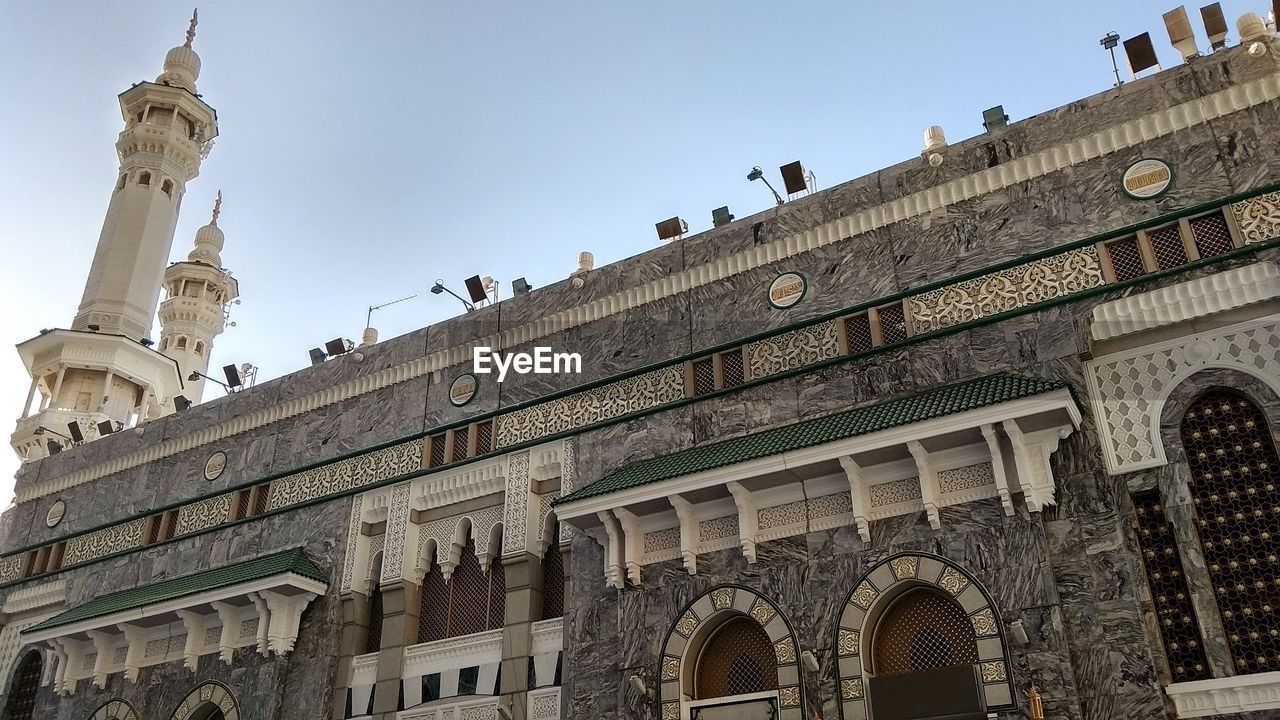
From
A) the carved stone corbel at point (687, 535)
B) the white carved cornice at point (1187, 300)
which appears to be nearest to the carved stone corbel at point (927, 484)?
the white carved cornice at point (1187, 300)

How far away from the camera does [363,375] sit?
54.0ft

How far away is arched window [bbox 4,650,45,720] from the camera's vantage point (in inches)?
701

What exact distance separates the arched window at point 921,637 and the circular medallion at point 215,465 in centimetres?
1222

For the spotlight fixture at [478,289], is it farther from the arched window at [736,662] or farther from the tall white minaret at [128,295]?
the tall white minaret at [128,295]

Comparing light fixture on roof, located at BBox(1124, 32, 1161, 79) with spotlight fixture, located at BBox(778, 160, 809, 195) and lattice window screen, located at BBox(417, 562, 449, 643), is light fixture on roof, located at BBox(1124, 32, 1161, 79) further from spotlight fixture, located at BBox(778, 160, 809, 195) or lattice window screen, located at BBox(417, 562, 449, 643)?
lattice window screen, located at BBox(417, 562, 449, 643)

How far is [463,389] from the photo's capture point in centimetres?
1534

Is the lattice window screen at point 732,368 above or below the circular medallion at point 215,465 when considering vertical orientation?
below

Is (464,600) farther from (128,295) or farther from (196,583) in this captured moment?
(128,295)

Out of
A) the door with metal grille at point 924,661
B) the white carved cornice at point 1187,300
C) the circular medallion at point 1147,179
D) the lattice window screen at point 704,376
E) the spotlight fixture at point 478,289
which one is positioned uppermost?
the spotlight fixture at point 478,289

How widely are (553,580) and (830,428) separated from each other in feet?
15.0

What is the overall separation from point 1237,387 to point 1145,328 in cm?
99

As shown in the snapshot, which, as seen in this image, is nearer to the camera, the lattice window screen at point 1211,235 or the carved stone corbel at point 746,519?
the lattice window screen at point 1211,235

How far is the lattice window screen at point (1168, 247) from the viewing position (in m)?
10.4

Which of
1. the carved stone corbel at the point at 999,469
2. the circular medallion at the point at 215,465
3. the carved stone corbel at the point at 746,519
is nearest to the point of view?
the carved stone corbel at the point at 999,469
